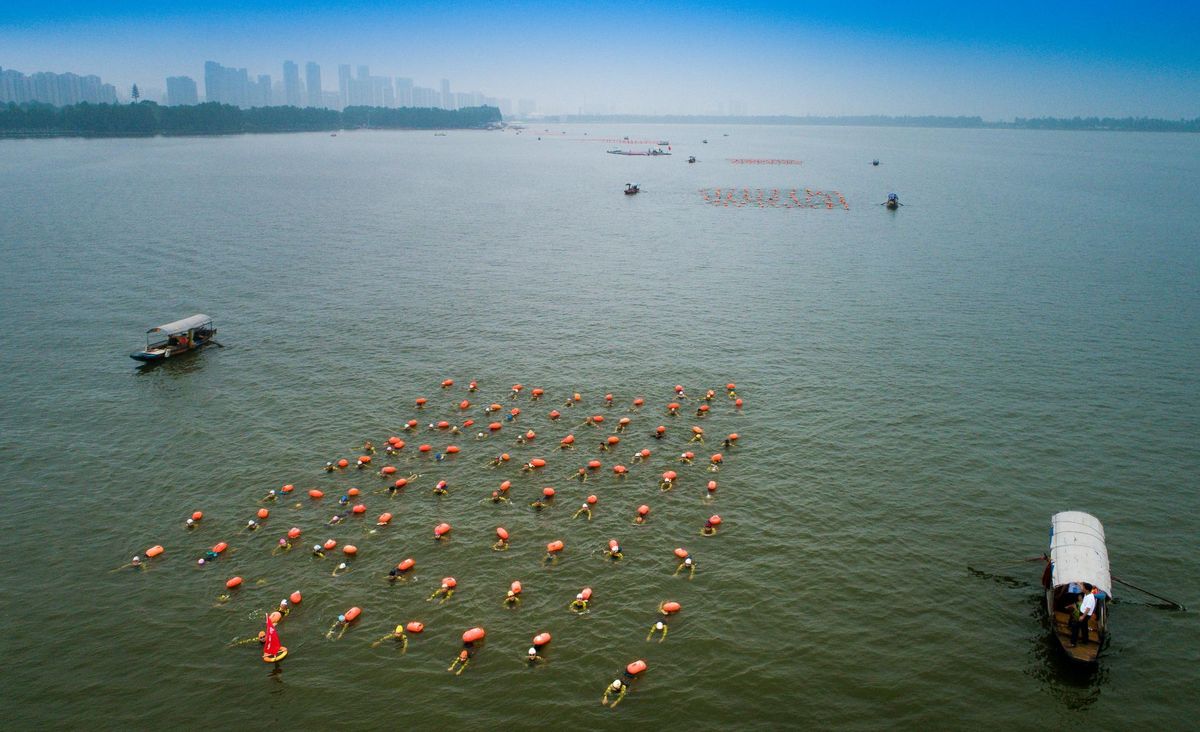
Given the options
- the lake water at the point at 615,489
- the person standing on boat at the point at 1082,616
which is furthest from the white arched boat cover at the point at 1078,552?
the lake water at the point at 615,489

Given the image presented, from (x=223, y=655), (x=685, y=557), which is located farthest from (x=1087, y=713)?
(x=223, y=655)

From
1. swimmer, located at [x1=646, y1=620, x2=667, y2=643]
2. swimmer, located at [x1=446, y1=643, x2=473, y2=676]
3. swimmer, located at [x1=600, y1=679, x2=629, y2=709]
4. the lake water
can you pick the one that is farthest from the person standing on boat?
swimmer, located at [x1=446, y1=643, x2=473, y2=676]

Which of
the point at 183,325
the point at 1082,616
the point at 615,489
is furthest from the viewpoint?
the point at 183,325

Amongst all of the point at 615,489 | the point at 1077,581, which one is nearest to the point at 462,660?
the point at 615,489

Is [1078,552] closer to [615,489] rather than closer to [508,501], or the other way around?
[615,489]

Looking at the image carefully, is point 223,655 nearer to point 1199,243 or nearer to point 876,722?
point 876,722

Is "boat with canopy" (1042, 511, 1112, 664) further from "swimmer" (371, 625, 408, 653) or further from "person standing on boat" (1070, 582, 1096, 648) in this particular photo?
"swimmer" (371, 625, 408, 653)
